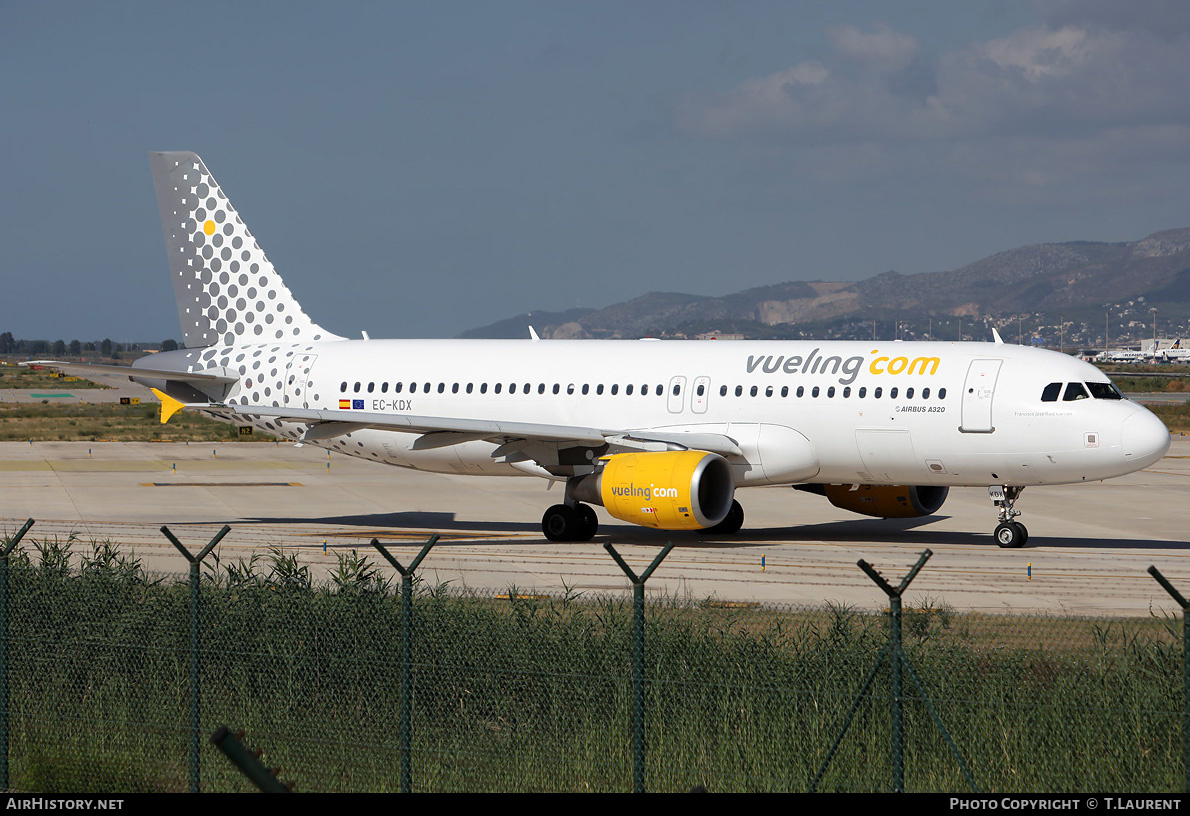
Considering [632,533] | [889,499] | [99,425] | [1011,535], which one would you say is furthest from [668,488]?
[99,425]

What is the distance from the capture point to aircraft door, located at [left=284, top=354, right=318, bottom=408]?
3095 centimetres

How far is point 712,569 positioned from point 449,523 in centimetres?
953

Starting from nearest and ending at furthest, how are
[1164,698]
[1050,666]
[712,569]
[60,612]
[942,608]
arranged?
[1164,698]
[1050,666]
[60,612]
[942,608]
[712,569]

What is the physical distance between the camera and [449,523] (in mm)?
30719

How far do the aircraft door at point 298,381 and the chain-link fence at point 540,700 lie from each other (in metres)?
15.7

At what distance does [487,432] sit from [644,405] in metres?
3.37

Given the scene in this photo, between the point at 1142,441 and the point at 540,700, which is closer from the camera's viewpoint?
the point at 540,700

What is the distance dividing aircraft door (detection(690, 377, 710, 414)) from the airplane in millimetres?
26

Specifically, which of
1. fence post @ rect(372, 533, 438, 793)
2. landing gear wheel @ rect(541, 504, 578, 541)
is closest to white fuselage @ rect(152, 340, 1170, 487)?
landing gear wheel @ rect(541, 504, 578, 541)

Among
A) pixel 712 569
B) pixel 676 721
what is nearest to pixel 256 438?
pixel 712 569

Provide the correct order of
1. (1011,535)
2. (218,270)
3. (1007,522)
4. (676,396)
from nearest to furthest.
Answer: (1011,535) → (1007,522) → (676,396) → (218,270)

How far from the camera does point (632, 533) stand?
95.2 ft

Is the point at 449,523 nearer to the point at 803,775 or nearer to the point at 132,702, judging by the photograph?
the point at 132,702

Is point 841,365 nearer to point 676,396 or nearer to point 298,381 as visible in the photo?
point 676,396
